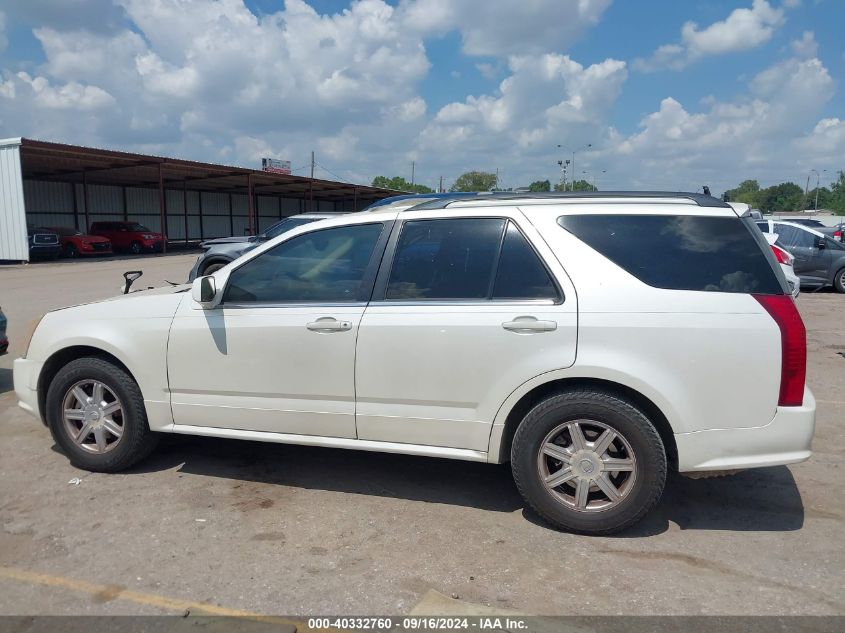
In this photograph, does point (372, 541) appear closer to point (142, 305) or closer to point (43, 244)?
point (142, 305)

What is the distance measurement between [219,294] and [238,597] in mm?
Answer: 1915

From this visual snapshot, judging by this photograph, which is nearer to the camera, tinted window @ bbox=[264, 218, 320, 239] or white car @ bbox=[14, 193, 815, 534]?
white car @ bbox=[14, 193, 815, 534]

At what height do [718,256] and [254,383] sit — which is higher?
[718,256]

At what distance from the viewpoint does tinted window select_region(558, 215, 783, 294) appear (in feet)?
11.7

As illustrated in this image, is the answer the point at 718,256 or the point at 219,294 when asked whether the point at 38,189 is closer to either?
the point at 219,294

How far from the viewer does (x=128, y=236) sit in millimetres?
31797

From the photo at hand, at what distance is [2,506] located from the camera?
414 centimetres

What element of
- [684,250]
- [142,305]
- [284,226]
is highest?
[284,226]

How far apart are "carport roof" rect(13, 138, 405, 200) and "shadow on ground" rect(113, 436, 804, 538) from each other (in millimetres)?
22329

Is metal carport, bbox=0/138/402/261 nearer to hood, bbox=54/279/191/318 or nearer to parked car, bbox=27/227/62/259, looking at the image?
parked car, bbox=27/227/62/259

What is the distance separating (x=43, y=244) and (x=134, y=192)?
15.1m

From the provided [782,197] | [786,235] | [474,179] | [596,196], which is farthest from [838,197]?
[596,196]

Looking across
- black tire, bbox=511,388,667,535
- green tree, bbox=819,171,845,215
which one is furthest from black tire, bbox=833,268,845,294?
green tree, bbox=819,171,845,215

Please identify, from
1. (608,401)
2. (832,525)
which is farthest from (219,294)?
(832,525)
